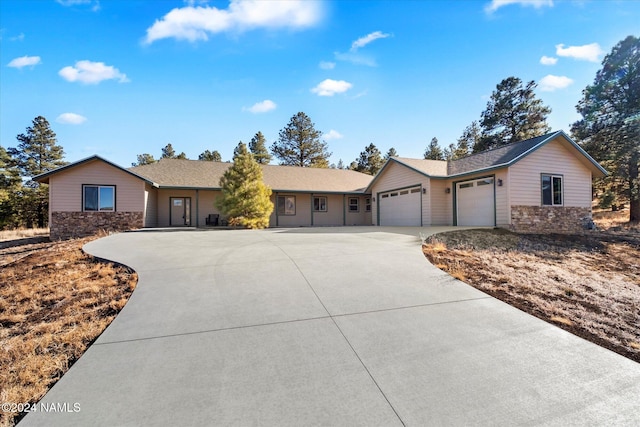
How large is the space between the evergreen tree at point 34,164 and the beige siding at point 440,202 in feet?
110

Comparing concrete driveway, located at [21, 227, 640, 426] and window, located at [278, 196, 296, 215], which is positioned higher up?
window, located at [278, 196, 296, 215]

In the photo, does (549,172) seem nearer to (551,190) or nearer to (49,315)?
(551,190)

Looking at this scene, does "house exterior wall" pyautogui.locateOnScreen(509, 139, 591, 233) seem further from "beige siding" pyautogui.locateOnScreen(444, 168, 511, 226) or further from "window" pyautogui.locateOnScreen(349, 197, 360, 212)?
"window" pyautogui.locateOnScreen(349, 197, 360, 212)

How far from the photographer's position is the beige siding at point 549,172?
1212 cm

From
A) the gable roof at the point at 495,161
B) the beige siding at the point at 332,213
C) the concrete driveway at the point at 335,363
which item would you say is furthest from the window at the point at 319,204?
the concrete driveway at the point at 335,363

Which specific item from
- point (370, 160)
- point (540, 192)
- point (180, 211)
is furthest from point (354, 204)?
point (370, 160)

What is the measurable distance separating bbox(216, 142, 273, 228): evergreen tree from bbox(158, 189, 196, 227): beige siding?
2663 millimetres

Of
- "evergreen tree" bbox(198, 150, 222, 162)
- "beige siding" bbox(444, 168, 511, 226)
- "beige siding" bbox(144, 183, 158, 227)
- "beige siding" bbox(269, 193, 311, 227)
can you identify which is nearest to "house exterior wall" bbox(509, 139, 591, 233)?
"beige siding" bbox(444, 168, 511, 226)

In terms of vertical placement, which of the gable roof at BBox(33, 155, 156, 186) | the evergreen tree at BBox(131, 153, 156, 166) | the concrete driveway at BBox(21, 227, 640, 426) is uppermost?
the evergreen tree at BBox(131, 153, 156, 166)

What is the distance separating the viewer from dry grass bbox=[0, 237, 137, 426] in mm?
2633

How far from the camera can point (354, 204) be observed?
2069 centimetres

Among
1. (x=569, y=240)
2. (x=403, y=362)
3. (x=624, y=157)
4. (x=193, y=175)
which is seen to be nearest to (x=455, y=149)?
(x=624, y=157)

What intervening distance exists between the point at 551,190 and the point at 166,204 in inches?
775

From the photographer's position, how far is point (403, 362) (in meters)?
2.71
